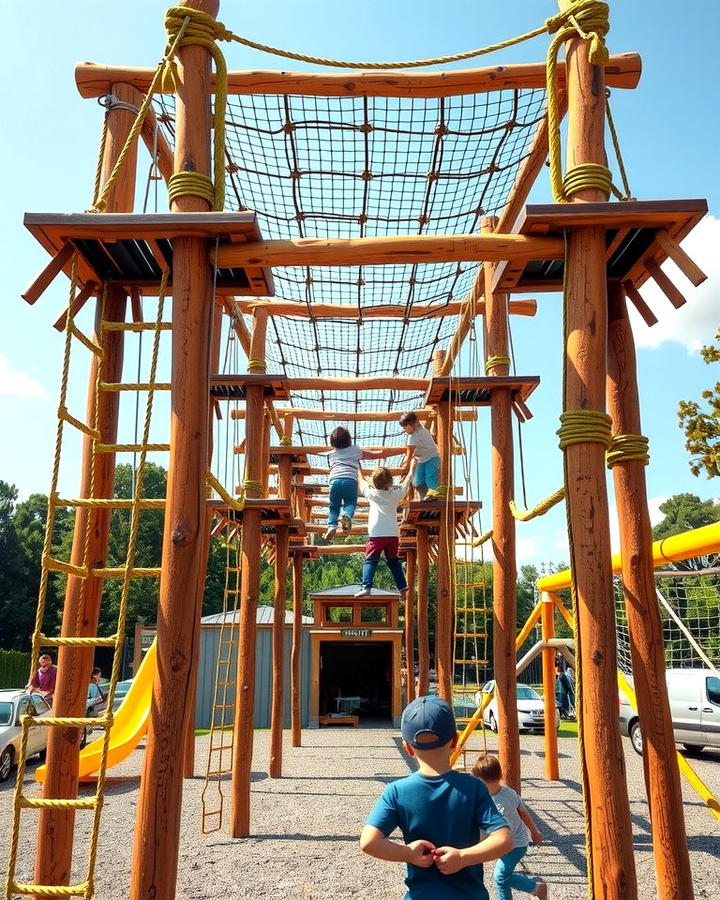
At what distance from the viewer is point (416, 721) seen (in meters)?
2.52

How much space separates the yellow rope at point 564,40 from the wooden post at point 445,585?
13.6 ft

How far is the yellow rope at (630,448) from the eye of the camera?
4.10m

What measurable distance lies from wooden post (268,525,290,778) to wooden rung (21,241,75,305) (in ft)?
22.6

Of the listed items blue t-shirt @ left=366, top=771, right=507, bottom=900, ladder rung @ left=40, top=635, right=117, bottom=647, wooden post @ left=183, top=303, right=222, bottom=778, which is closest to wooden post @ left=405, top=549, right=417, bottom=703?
wooden post @ left=183, top=303, right=222, bottom=778

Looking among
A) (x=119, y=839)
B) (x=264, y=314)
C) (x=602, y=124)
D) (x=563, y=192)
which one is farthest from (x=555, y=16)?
(x=119, y=839)

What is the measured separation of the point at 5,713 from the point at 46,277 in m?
10.0

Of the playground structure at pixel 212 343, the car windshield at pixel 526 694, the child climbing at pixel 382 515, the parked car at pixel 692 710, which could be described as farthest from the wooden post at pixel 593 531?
the car windshield at pixel 526 694

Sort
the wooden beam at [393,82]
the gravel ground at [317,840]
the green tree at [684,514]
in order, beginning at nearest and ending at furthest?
the wooden beam at [393,82], the gravel ground at [317,840], the green tree at [684,514]

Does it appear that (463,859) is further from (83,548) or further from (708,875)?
(708,875)

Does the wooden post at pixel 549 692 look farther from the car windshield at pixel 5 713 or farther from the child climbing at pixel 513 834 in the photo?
the car windshield at pixel 5 713

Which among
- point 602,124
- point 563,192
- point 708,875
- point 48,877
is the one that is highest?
point 602,124

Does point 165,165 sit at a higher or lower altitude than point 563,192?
higher

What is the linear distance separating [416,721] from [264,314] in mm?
7453

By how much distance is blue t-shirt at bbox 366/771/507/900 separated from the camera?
235 centimetres
